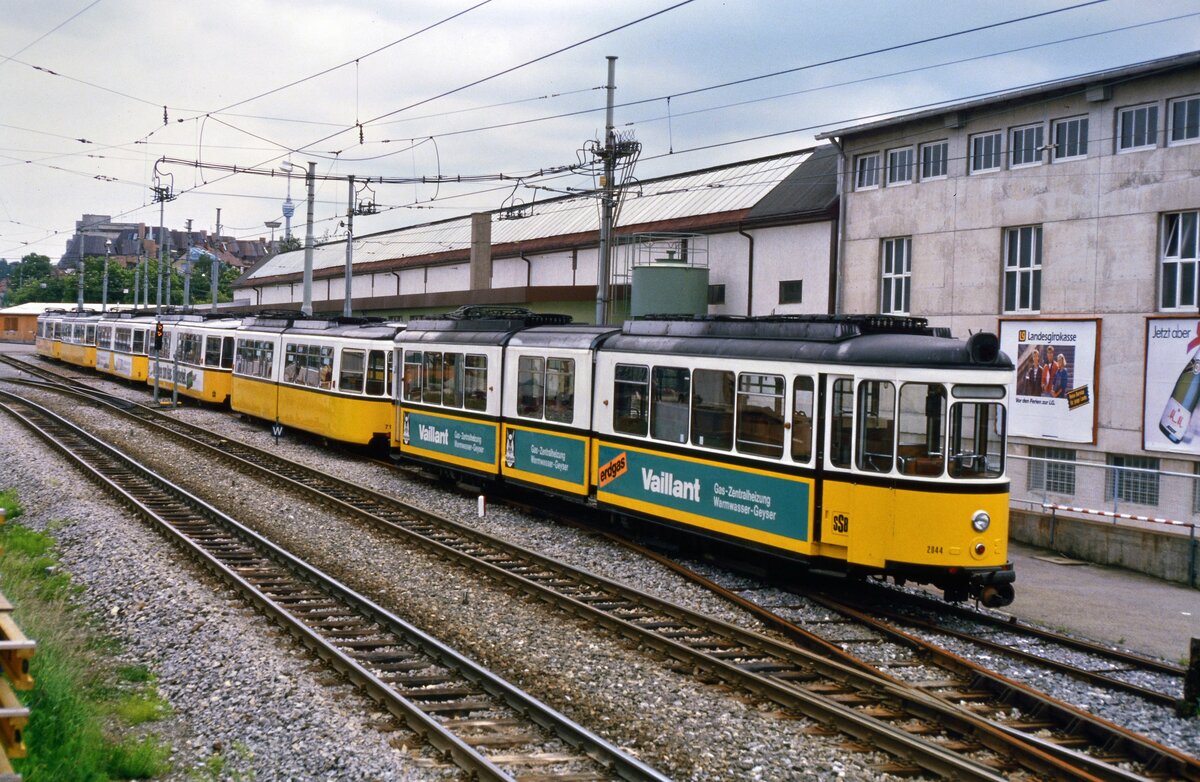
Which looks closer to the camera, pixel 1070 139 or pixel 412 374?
pixel 1070 139

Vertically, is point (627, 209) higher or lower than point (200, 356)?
higher

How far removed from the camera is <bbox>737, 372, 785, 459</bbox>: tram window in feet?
40.6

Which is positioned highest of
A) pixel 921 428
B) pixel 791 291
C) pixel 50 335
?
pixel 791 291

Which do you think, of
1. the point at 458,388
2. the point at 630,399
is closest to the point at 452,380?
the point at 458,388

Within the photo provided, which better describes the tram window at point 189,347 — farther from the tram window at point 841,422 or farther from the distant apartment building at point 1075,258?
the tram window at point 841,422

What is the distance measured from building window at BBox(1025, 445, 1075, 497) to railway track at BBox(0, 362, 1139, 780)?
1145 cm

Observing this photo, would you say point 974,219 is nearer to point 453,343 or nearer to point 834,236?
point 834,236

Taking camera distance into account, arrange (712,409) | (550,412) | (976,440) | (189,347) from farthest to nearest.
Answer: (189,347) < (550,412) < (712,409) < (976,440)

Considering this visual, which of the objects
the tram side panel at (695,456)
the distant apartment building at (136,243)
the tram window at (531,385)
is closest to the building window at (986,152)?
the tram window at (531,385)

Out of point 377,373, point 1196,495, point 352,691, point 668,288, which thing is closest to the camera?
point 352,691

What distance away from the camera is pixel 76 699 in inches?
324

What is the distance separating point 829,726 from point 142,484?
50.6ft

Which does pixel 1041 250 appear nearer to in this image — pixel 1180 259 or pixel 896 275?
pixel 1180 259

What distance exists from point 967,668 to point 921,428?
2.64 m
